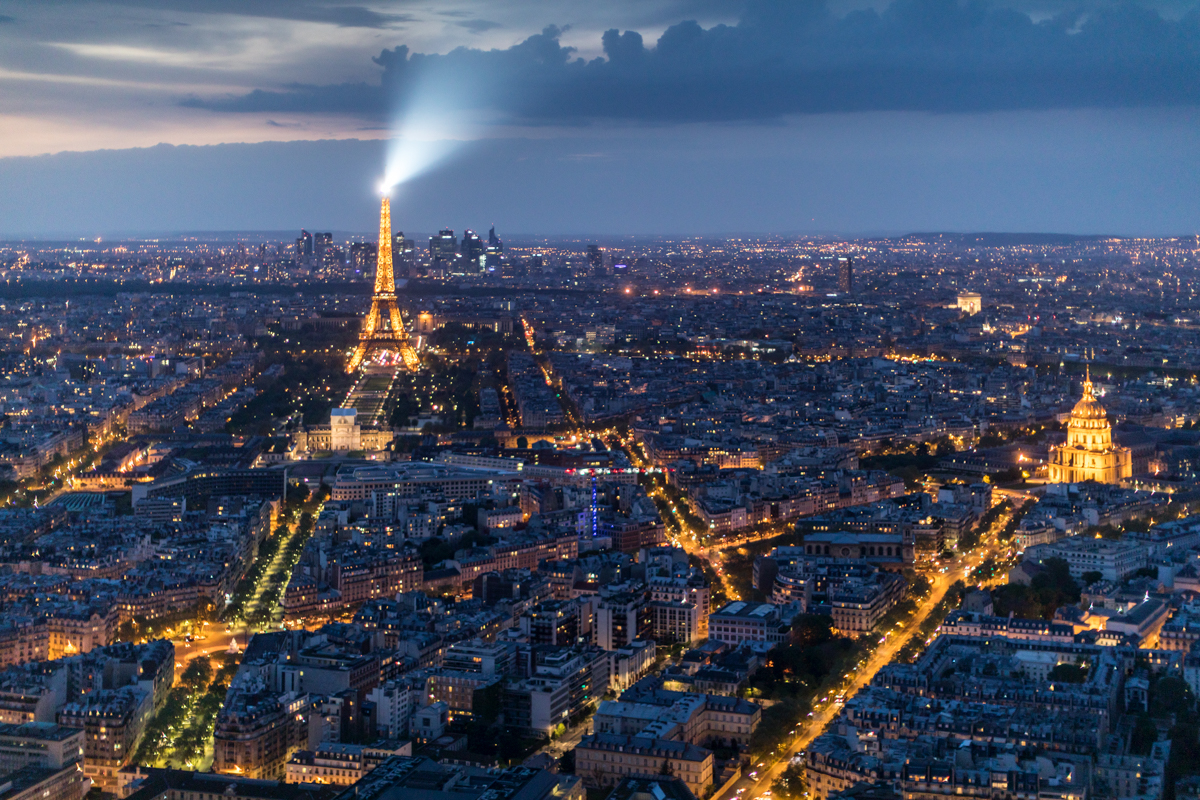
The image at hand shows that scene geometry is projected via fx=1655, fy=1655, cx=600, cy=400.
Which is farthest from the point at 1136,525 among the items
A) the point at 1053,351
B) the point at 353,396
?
the point at 1053,351

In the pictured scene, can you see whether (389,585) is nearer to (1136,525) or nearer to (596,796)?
(596,796)

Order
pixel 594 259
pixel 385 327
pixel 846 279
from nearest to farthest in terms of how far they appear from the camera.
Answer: pixel 385 327
pixel 846 279
pixel 594 259

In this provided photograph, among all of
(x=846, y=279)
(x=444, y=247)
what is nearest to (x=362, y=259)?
(x=444, y=247)

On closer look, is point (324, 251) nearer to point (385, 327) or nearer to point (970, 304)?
point (970, 304)

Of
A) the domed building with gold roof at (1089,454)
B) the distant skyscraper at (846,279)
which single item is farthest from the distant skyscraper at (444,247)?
the domed building with gold roof at (1089,454)

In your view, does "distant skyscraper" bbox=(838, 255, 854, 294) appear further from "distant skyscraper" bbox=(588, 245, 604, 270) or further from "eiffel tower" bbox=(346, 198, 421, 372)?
"eiffel tower" bbox=(346, 198, 421, 372)

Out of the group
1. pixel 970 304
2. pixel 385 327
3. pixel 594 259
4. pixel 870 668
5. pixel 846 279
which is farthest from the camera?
pixel 594 259
